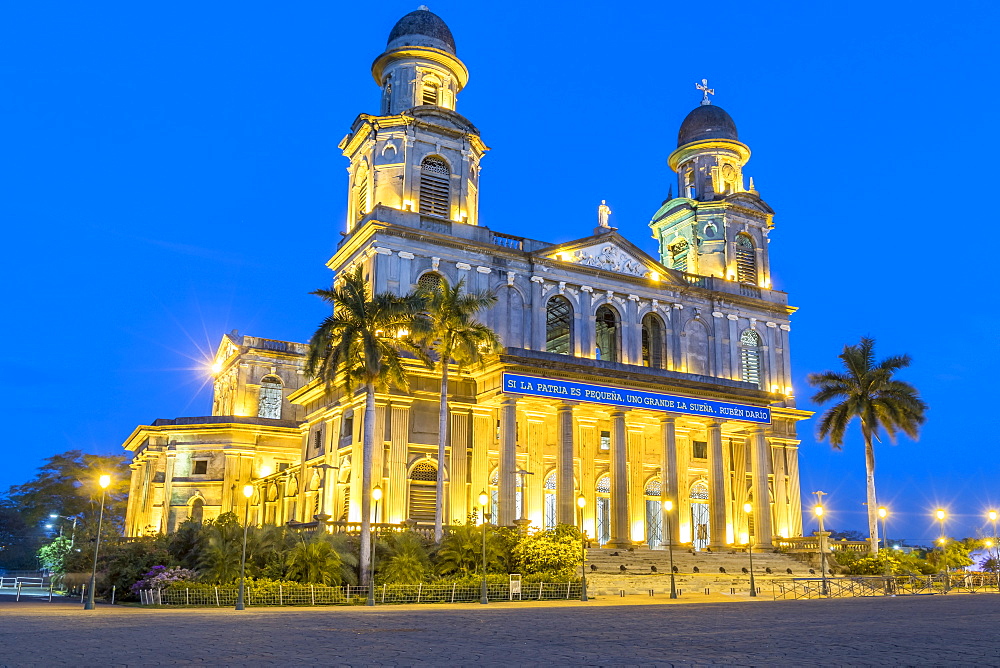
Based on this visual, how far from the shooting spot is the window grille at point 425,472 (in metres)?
42.0

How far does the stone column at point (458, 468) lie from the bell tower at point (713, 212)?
22.7 metres

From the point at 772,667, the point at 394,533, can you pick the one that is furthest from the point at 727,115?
the point at 772,667

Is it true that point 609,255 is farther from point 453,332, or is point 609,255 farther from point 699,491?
point 453,332

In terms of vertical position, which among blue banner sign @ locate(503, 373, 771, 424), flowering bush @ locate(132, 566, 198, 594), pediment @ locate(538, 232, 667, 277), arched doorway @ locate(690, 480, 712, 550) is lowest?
flowering bush @ locate(132, 566, 198, 594)

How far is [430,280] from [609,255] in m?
11.4

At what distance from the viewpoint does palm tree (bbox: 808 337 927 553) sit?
4988cm

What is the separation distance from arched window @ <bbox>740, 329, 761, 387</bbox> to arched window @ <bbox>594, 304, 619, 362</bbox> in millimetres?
8676

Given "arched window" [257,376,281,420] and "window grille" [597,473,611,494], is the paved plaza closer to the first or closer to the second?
"window grille" [597,473,611,494]

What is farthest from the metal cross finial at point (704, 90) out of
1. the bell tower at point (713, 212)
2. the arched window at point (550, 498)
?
the arched window at point (550, 498)

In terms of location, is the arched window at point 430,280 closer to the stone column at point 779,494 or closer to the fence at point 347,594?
the fence at point 347,594

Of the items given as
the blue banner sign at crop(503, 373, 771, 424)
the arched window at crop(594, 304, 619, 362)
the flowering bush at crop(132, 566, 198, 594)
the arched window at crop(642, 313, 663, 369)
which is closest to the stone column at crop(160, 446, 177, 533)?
the flowering bush at crop(132, 566, 198, 594)

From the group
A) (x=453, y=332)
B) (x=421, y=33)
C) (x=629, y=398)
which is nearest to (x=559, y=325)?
(x=629, y=398)

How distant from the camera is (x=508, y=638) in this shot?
597 inches

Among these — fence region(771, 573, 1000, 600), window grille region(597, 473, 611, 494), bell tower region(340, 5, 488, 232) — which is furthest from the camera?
window grille region(597, 473, 611, 494)
